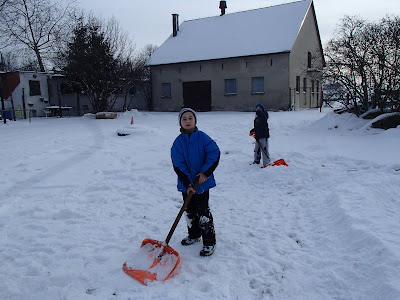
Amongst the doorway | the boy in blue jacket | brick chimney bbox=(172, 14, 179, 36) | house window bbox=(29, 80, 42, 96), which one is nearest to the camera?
the boy in blue jacket

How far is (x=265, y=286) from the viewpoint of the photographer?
2873 millimetres

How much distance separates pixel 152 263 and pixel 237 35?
2494 centimetres

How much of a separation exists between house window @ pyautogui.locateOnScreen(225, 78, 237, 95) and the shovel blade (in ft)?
73.4

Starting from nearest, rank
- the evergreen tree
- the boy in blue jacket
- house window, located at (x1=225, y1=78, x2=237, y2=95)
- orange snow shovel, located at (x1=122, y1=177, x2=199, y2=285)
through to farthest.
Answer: orange snow shovel, located at (x1=122, y1=177, x2=199, y2=285), the boy in blue jacket, the evergreen tree, house window, located at (x1=225, y1=78, x2=237, y2=95)

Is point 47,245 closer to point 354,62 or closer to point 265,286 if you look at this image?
point 265,286

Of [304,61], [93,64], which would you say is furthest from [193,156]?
[304,61]

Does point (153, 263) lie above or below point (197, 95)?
below

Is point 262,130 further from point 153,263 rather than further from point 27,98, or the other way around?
point 27,98

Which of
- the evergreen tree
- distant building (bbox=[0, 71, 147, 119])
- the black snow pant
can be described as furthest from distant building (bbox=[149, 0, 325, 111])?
the black snow pant

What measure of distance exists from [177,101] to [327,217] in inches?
956

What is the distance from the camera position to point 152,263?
3.17 meters

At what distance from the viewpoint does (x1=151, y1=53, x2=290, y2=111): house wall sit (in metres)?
23.0

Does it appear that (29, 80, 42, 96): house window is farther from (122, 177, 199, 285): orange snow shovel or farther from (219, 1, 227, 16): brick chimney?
(122, 177, 199, 285): orange snow shovel

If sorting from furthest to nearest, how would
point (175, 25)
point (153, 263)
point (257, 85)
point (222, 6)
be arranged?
point (175, 25) < point (222, 6) < point (257, 85) < point (153, 263)
